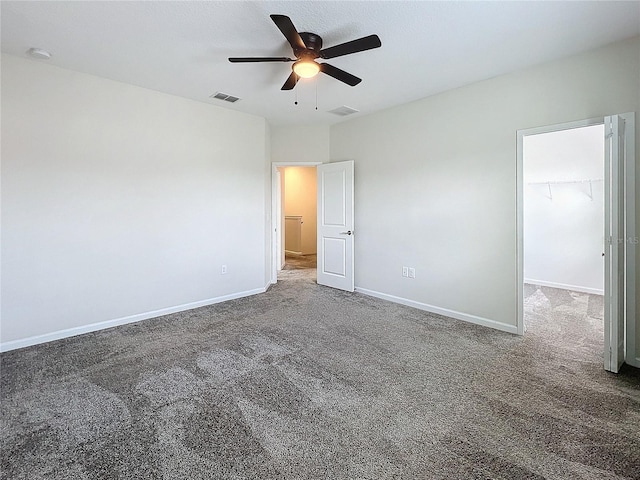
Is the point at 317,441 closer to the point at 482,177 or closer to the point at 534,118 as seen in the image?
the point at 482,177

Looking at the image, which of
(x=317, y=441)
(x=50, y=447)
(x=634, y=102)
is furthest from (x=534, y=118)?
(x=50, y=447)

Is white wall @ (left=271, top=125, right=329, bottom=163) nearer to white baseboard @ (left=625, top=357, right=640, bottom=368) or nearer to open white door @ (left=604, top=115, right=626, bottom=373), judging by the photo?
open white door @ (left=604, top=115, right=626, bottom=373)

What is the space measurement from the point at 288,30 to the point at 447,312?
340 cm

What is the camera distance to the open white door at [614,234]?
2.48 m

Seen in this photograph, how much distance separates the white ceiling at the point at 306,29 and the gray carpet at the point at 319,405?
8.74ft

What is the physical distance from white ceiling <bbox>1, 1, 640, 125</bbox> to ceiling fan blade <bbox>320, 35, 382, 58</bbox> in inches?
9.4

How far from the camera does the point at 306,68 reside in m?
2.57

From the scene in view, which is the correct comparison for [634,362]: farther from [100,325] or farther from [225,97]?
[100,325]

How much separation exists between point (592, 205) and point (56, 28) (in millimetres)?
6601

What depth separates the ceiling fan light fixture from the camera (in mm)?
2525

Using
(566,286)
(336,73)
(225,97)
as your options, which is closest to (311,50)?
(336,73)

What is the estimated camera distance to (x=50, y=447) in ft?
5.81

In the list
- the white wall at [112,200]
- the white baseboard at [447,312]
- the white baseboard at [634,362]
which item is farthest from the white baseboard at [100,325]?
the white baseboard at [634,362]

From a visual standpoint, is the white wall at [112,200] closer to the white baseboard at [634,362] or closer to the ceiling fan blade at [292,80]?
the ceiling fan blade at [292,80]
